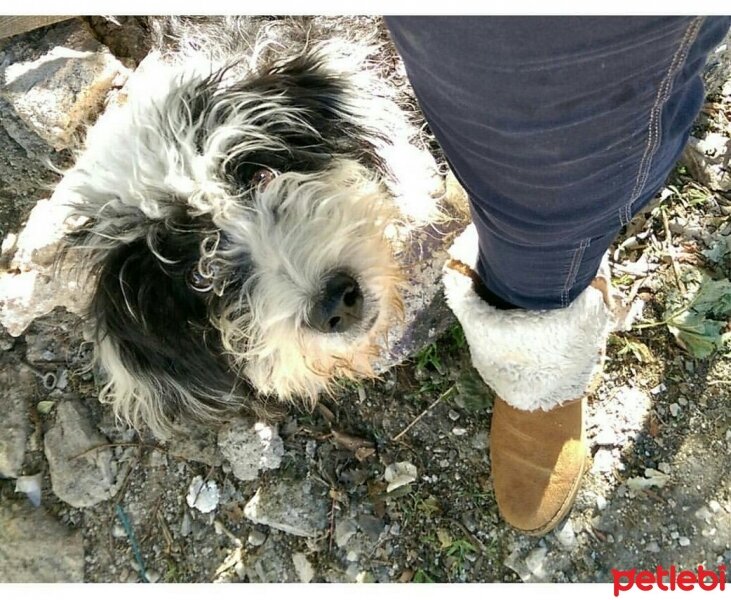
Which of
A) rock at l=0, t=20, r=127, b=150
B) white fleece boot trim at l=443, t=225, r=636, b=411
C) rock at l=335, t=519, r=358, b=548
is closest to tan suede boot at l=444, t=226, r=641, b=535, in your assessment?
white fleece boot trim at l=443, t=225, r=636, b=411

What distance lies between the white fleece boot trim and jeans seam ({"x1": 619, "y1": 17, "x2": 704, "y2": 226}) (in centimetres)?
46

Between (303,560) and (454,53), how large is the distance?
1.91m

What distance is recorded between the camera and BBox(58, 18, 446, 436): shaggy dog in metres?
A: 1.73

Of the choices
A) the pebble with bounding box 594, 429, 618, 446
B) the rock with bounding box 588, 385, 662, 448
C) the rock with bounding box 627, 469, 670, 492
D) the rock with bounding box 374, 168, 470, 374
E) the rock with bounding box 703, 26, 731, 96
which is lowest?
the rock with bounding box 627, 469, 670, 492

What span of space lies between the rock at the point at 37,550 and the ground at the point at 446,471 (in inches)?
0.8

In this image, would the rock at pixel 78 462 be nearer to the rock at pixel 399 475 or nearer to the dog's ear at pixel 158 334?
the dog's ear at pixel 158 334

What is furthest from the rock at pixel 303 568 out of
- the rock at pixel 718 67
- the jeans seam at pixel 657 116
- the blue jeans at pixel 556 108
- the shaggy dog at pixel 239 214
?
the rock at pixel 718 67

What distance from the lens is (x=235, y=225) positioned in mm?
1730

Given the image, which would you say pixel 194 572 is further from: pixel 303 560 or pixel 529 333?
pixel 529 333

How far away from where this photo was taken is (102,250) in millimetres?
1780

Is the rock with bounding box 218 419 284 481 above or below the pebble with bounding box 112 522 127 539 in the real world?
above

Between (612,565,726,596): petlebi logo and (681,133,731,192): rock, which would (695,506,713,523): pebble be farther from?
(681,133,731,192): rock

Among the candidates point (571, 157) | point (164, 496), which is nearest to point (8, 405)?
point (164, 496)

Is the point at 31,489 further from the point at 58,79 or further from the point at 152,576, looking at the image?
the point at 58,79
